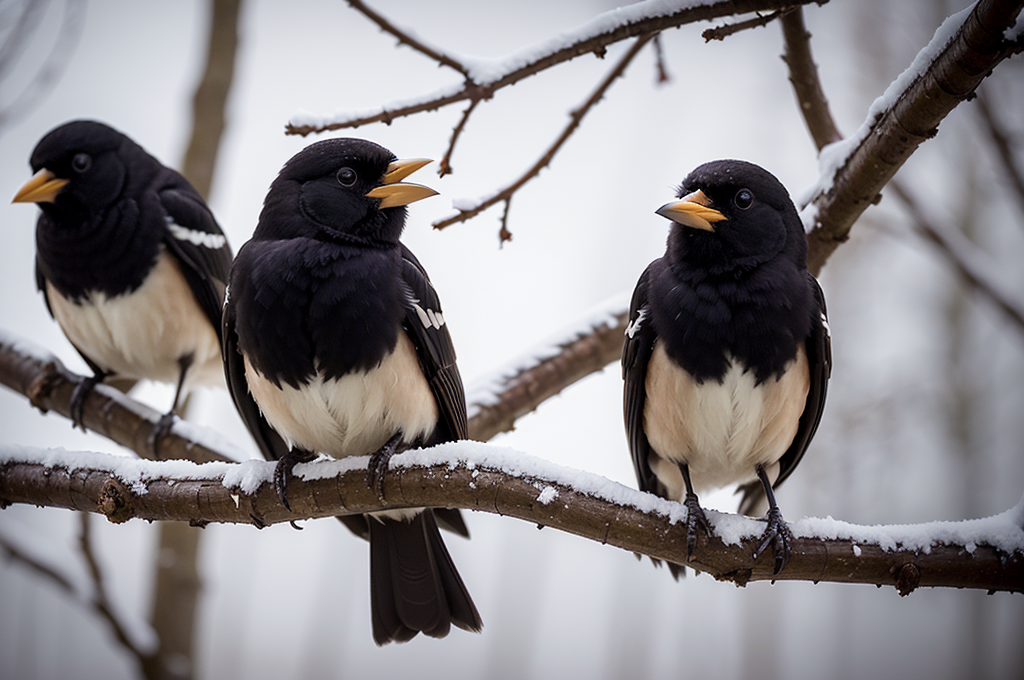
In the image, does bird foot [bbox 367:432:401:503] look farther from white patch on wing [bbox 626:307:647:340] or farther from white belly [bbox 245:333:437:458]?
white patch on wing [bbox 626:307:647:340]

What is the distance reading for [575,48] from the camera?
224cm

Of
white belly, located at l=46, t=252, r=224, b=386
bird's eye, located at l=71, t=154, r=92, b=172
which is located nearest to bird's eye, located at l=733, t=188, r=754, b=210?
white belly, located at l=46, t=252, r=224, b=386

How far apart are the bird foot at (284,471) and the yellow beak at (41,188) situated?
1.68 meters

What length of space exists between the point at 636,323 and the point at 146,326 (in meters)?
2.13

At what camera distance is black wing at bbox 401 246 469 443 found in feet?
7.63

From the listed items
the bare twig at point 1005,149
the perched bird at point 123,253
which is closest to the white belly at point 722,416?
the perched bird at point 123,253

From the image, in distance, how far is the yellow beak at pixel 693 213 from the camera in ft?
7.19

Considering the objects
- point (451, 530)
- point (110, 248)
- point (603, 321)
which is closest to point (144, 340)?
point (110, 248)

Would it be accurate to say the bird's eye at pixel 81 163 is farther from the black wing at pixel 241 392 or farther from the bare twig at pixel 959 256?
the bare twig at pixel 959 256

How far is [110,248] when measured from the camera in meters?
3.15

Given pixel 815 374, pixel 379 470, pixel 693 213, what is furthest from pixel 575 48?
pixel 379 470

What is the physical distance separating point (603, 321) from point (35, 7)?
3083 mm

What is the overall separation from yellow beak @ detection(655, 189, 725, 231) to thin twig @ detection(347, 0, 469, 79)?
0.74m

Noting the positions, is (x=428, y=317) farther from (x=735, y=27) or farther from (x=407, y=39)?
(x=735, y=27)
